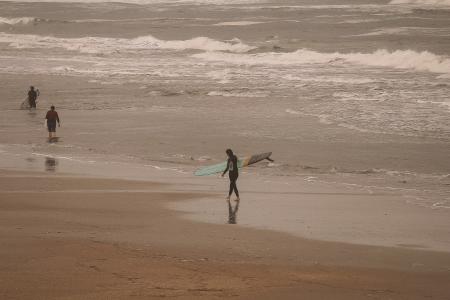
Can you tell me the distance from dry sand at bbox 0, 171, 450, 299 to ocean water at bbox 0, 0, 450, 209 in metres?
4.06

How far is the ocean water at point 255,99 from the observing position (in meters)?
19.8

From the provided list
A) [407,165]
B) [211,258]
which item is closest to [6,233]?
[211,258]

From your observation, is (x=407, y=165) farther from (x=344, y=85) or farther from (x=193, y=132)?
(x=344, y=85)

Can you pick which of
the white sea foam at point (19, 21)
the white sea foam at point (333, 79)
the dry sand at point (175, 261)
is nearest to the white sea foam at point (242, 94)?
the white sea foam at point (333, 79)

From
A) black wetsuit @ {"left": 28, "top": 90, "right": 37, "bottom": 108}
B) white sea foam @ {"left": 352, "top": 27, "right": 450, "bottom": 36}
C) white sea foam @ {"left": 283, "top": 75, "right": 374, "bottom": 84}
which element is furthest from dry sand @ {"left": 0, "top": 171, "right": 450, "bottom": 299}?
white sea foam @ {"left": 352, "top": 27, "right": 450, "bottom": 36}

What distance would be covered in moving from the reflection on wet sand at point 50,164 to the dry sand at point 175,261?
4.02m

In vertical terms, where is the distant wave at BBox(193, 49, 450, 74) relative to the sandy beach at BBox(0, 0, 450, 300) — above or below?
above

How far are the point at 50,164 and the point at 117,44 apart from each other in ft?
156

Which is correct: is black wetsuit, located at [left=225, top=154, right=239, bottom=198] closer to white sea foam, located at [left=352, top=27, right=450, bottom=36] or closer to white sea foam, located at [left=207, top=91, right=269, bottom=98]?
white sea foam, located at [left=207, top=91, right=269, bottom=98]

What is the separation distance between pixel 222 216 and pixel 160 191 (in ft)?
7.73

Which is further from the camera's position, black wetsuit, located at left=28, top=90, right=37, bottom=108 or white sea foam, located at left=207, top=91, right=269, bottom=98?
white sea foam, located at left=207, top=91, right=269, bottom=98

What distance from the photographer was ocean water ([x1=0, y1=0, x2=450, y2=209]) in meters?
19.8

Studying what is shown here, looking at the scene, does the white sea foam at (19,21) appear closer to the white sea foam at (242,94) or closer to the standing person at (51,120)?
the white sea foam at (242,94)

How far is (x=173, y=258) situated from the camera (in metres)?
10.6
